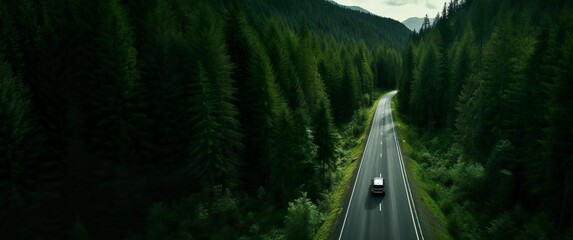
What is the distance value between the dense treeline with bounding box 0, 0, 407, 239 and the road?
3747mm

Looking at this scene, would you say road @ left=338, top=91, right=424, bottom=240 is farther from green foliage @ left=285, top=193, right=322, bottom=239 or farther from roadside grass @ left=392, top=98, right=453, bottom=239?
green foliage @ left=285, top=193, right=322, bottom=239

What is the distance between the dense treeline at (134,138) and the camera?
26797mm

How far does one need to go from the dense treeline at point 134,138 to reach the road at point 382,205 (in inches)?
148

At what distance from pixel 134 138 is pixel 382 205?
83.5 ft

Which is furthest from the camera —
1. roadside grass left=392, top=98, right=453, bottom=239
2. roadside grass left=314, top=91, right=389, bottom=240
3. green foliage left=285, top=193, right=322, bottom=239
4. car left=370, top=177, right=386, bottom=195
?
car left=370, top=177, right=386, bottom=195

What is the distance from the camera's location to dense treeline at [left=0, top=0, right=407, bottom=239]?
87.9 ft

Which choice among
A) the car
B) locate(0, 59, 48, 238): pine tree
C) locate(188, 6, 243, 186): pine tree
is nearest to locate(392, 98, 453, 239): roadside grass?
the car

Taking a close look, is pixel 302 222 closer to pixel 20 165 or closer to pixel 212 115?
pixel 212 115

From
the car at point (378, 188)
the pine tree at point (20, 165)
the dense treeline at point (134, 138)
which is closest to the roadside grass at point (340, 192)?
the dense treeline at point (134, 138)

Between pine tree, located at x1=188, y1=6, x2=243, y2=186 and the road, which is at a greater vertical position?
pine tree, located at x1=188, y1=6, x2=243, y2=186

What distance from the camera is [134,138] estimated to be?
3073cm

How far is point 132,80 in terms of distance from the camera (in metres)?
29.9

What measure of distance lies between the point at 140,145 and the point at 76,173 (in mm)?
5884

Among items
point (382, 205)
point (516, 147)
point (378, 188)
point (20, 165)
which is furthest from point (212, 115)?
point (516, 147)
